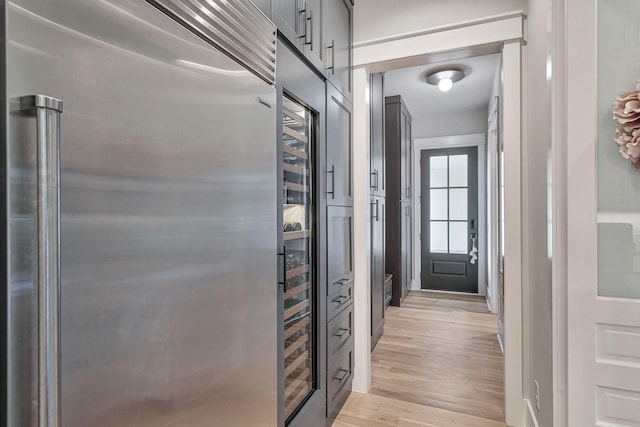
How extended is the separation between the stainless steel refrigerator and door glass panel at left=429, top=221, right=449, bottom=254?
479 cm

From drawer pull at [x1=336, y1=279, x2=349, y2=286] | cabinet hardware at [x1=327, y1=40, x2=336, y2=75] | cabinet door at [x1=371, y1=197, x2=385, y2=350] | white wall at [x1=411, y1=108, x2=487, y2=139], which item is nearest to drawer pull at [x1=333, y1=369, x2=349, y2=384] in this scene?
drawer pull at [x1=336, y1=279, x2=349, y2=286]

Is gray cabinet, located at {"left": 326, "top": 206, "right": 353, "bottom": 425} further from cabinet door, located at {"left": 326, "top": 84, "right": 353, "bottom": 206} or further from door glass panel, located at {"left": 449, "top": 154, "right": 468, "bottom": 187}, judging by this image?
door glass panel, located at {"left": 449, "top": 154, "right": 468, "bottom": 187}

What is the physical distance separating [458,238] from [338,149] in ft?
12.9

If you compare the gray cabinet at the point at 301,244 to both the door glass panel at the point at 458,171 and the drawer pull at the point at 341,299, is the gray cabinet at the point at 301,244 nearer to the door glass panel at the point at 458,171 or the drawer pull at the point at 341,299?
the drawer pull at the point at 341,299

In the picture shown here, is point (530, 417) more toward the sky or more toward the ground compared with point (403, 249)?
more toward the ground

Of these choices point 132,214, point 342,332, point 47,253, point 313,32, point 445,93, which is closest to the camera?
point 47,253

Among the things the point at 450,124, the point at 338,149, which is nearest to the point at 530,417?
the point at 338,149

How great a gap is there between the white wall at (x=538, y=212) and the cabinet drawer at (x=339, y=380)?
1092 mm

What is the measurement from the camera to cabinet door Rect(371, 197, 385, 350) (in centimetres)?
321

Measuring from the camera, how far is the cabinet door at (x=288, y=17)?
1.45 meters

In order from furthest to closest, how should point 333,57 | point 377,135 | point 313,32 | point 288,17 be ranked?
point 377,135, point 333,57, point 313,32, point 288,17

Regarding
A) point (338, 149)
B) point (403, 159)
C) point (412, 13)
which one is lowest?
point (338, 149)

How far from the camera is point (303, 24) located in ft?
5.60

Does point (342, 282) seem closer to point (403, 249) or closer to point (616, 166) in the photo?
point (616, 166)
